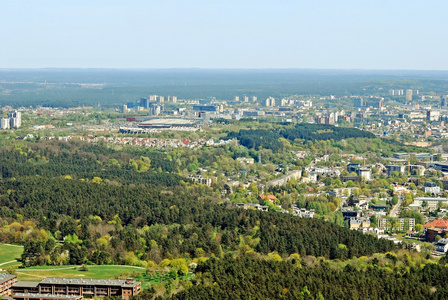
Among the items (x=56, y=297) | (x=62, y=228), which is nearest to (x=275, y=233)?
(x=62, y=228)

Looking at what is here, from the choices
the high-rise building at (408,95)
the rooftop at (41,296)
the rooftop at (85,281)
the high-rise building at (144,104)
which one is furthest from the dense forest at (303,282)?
the high-rise building at (408,95)

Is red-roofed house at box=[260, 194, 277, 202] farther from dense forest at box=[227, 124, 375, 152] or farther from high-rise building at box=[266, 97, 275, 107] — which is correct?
high-rise building at box=[266, 97, 275, 107]

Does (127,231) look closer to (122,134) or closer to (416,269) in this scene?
(416,269)

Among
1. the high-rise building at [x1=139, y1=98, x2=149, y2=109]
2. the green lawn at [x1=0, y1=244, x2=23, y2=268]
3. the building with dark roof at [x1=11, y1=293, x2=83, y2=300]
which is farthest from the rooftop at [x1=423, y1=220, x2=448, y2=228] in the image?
the high-rise building at [x1=139, y1=98, x2=149, y2=109]

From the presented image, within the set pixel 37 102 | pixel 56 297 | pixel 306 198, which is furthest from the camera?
pixel 37 102

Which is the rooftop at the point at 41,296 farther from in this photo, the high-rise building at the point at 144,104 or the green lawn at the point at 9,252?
the high-rise building at the point at 144,104

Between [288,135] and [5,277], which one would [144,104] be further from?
[5,277]

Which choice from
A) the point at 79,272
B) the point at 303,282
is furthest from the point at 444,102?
the point at 303,282
